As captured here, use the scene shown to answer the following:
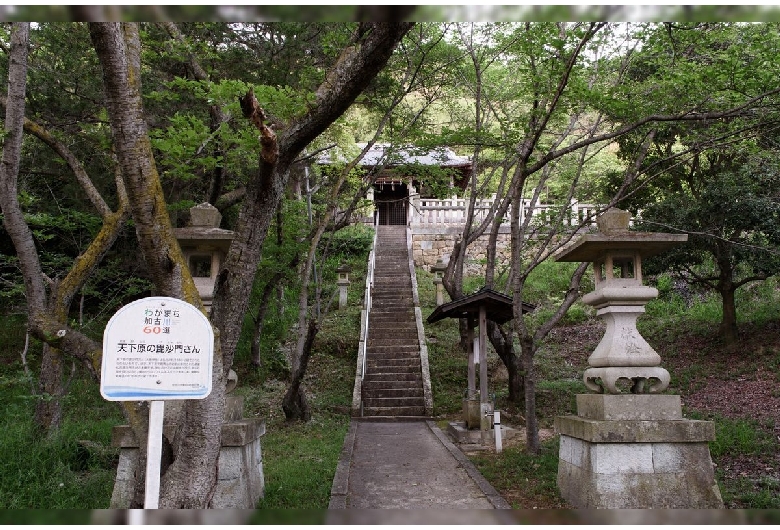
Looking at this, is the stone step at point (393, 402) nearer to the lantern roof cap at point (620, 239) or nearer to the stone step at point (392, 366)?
the stone step at point (392, 366)

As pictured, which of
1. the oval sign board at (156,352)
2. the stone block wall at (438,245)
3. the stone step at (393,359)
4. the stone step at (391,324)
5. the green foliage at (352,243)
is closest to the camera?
the oval sign board at (156,352)

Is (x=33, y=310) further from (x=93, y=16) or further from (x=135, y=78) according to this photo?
(x=93, y=16)

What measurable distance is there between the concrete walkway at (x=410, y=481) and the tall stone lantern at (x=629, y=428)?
3.00 ft

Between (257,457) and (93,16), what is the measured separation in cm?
445

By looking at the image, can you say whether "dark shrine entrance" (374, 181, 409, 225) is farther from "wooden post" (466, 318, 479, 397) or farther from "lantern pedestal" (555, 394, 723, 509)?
"lantern pedestal" (555, 394, 723, 509)

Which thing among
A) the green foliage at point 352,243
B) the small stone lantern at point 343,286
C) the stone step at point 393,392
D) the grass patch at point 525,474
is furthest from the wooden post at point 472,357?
the green foliage at point 352,243

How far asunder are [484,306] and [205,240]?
6.05 m

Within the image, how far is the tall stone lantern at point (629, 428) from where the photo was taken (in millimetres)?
Result: 4922

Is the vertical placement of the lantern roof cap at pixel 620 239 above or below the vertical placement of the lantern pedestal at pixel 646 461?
above

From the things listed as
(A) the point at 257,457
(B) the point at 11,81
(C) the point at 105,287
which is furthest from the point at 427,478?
(C) the point at 105,287

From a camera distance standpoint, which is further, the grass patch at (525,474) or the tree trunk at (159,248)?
the grass patch at (525,474)

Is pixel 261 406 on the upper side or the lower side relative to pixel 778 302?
lower

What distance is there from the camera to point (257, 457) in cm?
593

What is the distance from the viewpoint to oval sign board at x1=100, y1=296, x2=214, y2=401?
9.53 ft
